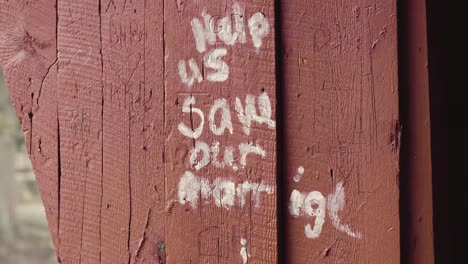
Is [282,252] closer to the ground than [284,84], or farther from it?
closer to the ground

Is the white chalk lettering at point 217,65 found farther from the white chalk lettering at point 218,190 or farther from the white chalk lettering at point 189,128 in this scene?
the white chalk lettering at point 218,190

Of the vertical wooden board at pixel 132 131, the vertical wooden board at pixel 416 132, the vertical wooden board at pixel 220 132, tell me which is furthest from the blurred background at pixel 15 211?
the vertical wooden board at pixel 416 132

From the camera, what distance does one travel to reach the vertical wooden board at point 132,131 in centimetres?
168

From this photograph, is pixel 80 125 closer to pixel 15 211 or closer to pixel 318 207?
pixel 318 207

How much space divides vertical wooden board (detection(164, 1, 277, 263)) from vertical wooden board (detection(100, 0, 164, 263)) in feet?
0.10

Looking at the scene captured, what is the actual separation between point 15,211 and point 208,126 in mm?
8325

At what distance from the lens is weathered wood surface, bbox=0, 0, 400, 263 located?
154 centimetres

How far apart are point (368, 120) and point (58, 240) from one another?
843 millimetres

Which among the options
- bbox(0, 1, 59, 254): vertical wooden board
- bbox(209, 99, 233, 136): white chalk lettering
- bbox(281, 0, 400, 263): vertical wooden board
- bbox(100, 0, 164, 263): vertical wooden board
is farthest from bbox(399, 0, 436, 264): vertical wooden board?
bbox(0, 1, 59, 254): vertical wooden board

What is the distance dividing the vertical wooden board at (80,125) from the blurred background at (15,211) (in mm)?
7458

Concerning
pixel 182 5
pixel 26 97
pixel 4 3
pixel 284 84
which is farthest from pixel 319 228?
pixel 4 3

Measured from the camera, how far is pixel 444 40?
1651 mm

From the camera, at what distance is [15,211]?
30.8 feet

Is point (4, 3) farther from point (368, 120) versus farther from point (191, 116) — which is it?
point (368, 120)
